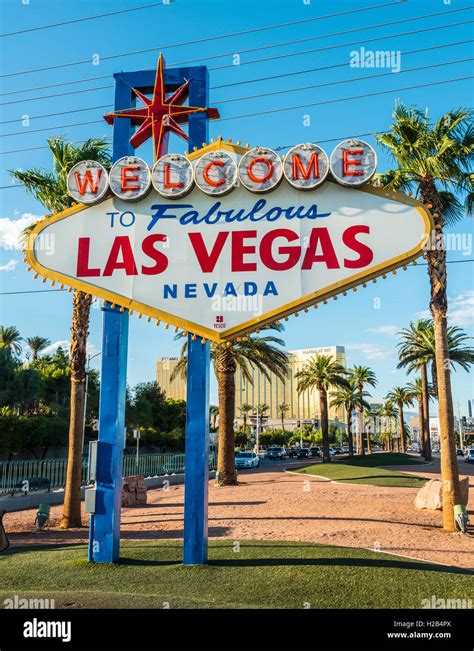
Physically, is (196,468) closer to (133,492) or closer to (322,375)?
(133,492)

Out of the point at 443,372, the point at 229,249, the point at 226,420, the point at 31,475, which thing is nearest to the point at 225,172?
the point at 229,249

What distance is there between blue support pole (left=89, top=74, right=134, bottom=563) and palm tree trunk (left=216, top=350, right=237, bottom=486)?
18134 mm

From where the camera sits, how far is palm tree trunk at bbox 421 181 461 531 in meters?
15.5

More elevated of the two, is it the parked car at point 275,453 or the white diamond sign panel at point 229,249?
the white diamond sign panel at point 229,249

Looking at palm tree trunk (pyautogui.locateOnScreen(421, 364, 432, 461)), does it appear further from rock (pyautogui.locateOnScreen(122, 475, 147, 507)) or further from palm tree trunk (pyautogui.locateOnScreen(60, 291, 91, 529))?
palm tree trunk (pyautogui.locateOnScreen(60, 291, 91, 529))

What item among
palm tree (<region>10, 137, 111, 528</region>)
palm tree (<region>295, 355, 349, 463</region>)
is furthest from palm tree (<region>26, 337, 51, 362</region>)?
palm tree (<region>10, 137, 111, 528</region>)

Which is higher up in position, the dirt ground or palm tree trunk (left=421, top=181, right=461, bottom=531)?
palm tree trunk (left=421, top=181, right=461, bottom=531)

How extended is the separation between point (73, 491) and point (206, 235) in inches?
373

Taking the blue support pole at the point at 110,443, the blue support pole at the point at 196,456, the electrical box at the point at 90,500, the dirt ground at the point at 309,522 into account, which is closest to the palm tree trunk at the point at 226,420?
the dirt ground at the point at 309,522

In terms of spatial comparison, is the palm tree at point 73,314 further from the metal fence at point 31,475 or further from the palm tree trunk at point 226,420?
the palm tree trunk at point 226,420

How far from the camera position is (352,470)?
33781 mm

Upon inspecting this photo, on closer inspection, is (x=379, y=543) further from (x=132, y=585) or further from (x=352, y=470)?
(x=352, y=470)

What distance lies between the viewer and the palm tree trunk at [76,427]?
51.5 feet
